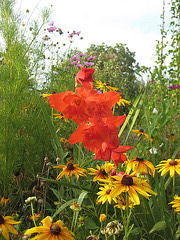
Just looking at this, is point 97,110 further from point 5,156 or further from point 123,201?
point 5,156

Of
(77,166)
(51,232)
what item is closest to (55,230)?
(51,232)

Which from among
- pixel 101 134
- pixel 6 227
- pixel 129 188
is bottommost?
pixel 6 227

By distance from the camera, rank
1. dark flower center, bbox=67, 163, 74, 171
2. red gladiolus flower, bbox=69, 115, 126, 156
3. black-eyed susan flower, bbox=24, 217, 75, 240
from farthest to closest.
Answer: dark flower center, bbox=67, 163, 74, 171, black-eyed susan flower, bbox=24, 217, 75, 240, red gladiolus flower, bbox=69, 115, 126, 156

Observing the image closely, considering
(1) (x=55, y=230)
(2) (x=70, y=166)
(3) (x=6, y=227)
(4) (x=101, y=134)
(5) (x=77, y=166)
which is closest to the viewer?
(4) (x=101, y=134)

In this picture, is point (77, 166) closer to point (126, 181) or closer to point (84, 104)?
point (126, 181)

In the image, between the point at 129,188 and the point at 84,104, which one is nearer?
the point at 84,104

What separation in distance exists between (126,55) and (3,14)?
13715 mm

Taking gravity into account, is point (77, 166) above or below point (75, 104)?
below

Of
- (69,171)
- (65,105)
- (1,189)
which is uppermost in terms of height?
(65,105)

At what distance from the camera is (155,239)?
108 centimetres

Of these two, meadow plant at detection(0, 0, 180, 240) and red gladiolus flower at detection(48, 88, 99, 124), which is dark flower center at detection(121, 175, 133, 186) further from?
red gladiolus flower at detection(48, 88, 99, 124)

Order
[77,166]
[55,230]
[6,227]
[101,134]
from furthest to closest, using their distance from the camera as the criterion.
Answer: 1. [77,166]
2. [6,227]
3. [55,230]
4. [101,134]

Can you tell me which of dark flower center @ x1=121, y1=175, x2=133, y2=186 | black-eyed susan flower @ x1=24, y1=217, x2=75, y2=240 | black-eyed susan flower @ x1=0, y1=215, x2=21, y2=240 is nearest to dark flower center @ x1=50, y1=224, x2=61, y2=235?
black-eyed susan flower @ x1=24, y1=217, x2=75, y2=240

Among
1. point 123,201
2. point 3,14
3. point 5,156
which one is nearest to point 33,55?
point 3,14
